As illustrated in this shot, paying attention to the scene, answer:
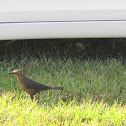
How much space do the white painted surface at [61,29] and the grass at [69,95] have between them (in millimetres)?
456

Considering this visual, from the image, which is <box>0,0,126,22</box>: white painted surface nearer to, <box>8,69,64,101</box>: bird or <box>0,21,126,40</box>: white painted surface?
<box>0,21,126,40</box>: white painted surface

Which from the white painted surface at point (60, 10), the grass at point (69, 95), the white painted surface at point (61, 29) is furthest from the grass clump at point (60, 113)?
the white painted surface at point (60, 10)

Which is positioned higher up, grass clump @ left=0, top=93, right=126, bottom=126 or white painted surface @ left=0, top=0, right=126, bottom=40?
white painted surface @ left=0, top=0, right=126, bottom=40

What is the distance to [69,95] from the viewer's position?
2648mm

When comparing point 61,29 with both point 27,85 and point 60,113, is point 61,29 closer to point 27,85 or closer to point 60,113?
point 27,85

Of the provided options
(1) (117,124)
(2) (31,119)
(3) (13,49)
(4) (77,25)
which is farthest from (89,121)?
(3) (13,49)

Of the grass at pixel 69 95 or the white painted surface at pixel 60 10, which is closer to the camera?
the grass at pixel 69 95

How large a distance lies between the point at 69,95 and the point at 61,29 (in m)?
0.62

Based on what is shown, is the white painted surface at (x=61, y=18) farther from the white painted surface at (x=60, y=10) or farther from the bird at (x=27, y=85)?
the bird at (x=27, y=85)

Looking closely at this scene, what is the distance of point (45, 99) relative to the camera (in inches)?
101

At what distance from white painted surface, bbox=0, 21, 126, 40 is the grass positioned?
1.50 feet

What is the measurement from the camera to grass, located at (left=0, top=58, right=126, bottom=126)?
2.19 meters

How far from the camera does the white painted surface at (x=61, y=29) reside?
8.96ft

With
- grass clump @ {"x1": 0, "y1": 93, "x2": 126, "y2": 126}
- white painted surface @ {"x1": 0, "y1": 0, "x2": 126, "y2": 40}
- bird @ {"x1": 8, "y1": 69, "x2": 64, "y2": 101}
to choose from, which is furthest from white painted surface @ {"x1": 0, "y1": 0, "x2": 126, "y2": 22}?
grass clump @ {"x1": 0, "y1": 93, "x2": 126, "y2": 126}
